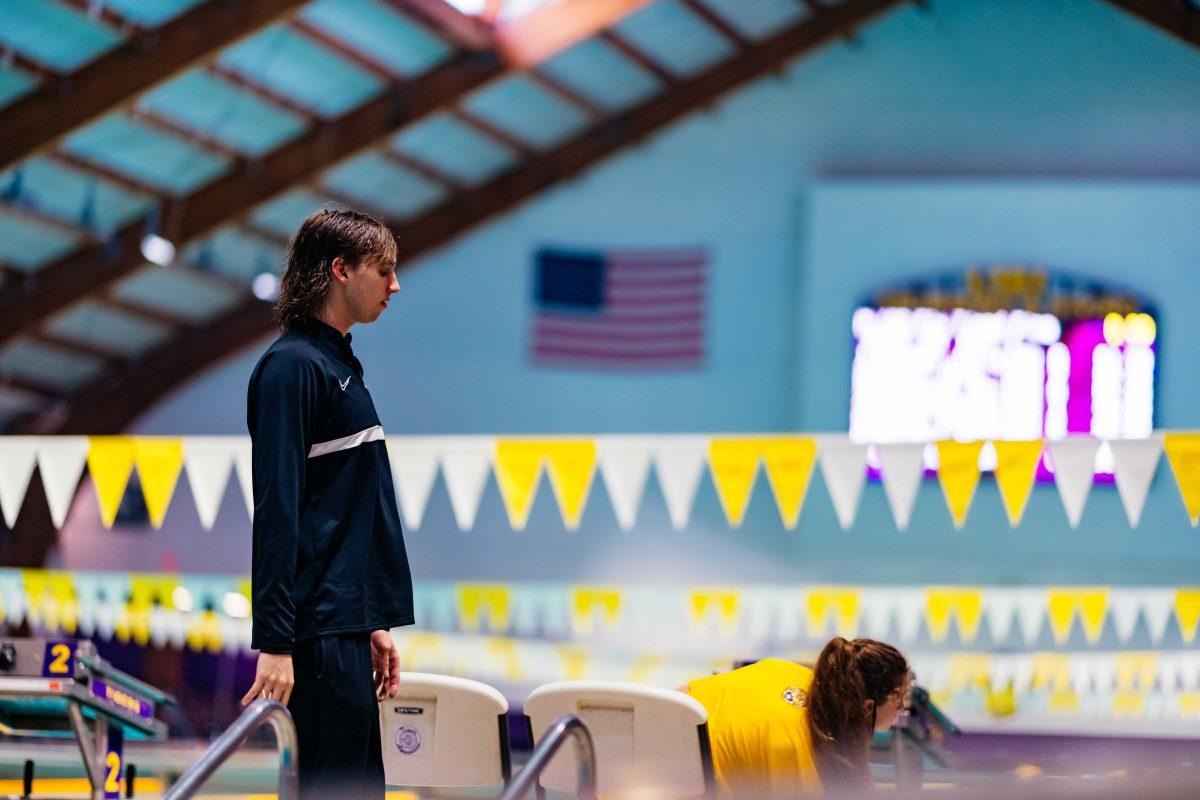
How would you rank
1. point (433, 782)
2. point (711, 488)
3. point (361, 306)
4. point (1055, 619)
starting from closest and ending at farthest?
1. point (361, 306)
2. point (433, 782)
3. point (1055, 619)
4. point (711, 488)

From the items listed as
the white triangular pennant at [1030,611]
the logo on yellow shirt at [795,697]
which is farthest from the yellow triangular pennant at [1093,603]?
the logo on yellow shirt at [795,697]

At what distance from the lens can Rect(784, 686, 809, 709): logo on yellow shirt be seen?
322 centimetres

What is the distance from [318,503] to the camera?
2.39m

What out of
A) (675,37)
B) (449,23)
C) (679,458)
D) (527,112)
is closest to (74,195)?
(449,23)

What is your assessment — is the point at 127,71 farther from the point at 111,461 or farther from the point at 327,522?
the point at 327,522

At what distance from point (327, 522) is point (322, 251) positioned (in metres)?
0.46

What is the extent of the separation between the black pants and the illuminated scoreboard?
959cm

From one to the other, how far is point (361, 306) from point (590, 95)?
1175 centimetres

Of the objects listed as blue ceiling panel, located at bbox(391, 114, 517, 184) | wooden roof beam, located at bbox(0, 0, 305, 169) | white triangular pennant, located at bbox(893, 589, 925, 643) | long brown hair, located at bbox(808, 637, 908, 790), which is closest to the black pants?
long brown hair, located at bbox(808, 637, 908, 790)

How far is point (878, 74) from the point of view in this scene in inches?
536

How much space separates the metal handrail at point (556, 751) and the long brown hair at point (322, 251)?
844mm

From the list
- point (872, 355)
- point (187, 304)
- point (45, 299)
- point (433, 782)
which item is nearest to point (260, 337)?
point (187, 304)

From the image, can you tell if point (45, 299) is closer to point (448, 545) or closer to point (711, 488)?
point (448, 545)

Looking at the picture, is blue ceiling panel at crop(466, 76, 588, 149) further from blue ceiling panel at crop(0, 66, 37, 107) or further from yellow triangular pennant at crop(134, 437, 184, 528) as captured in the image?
yellow triangular pennant at crop(134, 437, 184, 528)
